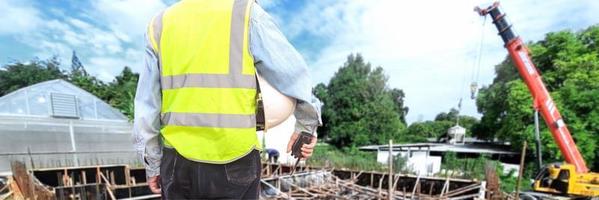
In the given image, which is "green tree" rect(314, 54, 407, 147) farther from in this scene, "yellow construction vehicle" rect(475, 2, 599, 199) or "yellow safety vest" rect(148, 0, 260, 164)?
"yellow safety vest" rect(148, 0, 260, 164)

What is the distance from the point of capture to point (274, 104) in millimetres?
828

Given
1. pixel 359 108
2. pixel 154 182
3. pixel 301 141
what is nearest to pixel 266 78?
pixel 301 141

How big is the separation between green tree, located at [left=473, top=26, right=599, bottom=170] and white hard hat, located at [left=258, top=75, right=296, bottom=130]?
12.5 metres

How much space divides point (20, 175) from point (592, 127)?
14.4 meters

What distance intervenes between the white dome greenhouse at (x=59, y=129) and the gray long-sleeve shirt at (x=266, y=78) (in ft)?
23.5

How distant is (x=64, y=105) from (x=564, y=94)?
50.7 feet

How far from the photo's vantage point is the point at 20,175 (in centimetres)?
418

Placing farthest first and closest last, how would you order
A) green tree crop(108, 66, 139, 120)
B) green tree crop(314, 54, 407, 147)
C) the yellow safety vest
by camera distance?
green tree crop(314, 54, 407, 147) → green tree crop(108, 66, 139, 120) → the yellow safety vest

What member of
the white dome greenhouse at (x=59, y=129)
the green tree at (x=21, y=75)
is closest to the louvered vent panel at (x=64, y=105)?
the white dome greenhouse at (x=59, y=129)

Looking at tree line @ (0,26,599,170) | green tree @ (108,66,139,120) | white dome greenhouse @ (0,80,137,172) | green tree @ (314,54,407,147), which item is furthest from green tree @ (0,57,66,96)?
green tree @ (314,54,407,147)

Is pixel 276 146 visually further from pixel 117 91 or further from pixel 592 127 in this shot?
pixel 117 91

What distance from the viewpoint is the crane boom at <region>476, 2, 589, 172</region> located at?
580 centimetres

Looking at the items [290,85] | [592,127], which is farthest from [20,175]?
[592,127]

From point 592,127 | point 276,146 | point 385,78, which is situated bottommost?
point 276,146
